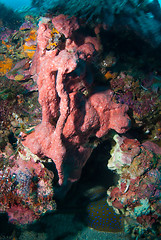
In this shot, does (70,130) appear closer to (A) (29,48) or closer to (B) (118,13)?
(B) (118,13)

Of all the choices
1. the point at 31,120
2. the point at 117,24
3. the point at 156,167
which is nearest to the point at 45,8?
the point at 117,24

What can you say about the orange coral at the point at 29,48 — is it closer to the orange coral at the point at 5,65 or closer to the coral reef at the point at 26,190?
the orange coral at the point at 5,65

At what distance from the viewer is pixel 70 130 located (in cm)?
281

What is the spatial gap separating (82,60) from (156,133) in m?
2.83

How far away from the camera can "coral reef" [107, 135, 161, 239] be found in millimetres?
3467

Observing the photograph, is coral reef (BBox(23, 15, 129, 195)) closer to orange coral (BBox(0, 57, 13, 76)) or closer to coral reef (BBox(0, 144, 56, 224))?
coral reef (BBox(0, 144, 56, 224))

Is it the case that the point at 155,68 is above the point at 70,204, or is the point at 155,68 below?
above

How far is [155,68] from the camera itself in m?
3.79

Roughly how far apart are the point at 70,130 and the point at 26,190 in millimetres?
1787

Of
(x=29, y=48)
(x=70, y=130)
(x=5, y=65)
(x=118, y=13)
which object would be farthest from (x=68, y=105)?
(x=5, y=65)

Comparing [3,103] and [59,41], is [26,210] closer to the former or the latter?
[3,103]

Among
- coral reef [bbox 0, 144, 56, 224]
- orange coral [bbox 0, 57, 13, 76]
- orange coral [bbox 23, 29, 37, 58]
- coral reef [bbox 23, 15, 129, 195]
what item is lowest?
coral reef [bbox 0, 144, 56, 224]

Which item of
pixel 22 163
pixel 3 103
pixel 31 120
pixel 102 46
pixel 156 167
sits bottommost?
pixel 156 167

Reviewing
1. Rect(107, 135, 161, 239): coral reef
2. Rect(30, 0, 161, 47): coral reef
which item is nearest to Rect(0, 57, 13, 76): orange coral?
Rect(30, 0, 161, 47): coral reef
